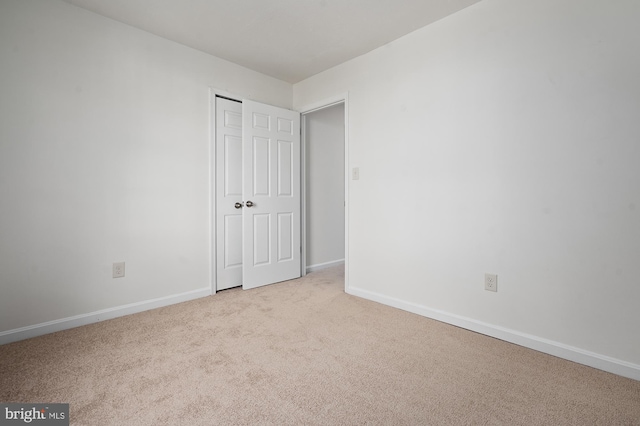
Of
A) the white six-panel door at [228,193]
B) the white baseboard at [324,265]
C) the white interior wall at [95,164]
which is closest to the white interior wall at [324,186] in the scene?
the white baseboard at [324,265]

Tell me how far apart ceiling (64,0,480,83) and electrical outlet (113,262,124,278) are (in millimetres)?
2059

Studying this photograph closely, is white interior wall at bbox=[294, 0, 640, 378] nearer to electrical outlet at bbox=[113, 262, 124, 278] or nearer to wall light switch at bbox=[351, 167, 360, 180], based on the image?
wall light switch at bbox=[351, 167, 360, 180]

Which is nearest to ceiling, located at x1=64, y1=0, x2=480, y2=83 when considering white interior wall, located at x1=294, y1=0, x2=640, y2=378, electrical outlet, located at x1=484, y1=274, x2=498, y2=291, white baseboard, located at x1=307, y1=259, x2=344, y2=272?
white interior wall, located at x1=294, y1=0, x2=640, y2=378

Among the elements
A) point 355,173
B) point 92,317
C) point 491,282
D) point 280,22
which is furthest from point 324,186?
→ point 92,317

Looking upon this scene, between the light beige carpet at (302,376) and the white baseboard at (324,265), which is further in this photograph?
the white baseboard at (324,265)

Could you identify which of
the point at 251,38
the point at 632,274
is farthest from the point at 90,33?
the point at 632,274

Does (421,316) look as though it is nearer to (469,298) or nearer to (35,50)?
(469,298)

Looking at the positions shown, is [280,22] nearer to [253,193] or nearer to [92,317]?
[253,193]

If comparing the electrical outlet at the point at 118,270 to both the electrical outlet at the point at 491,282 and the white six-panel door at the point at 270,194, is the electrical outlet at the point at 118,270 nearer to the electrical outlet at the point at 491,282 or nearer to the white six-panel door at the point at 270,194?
the white six-panel door at the point at 270,194

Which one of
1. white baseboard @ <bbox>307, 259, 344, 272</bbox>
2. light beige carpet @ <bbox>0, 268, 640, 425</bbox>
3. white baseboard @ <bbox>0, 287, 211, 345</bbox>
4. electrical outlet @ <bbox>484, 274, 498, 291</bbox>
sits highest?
electrical outlet @ <bbox>484, 274, 498, 291</bbox>

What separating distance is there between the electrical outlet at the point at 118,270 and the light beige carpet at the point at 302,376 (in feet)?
1.21

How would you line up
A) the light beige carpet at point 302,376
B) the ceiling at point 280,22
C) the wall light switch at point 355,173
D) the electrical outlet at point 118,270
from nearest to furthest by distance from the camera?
1. the light beige carpet at point 302,376
2. the ceiling at point 280,22
3. the electrical outlet at point 118,270
4. the wall light switch at point 355,173

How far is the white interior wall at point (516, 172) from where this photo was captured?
178 centimetres

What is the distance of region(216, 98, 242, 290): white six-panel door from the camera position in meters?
3.33
